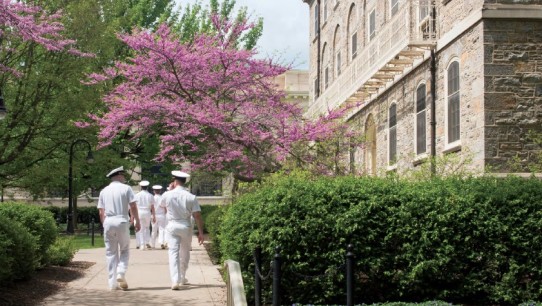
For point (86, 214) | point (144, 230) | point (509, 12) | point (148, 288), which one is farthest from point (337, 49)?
point (148, 288)

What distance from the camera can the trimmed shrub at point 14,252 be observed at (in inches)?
395

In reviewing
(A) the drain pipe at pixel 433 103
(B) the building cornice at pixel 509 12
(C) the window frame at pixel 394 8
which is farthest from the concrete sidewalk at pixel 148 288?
(C) the window frame at pixel 394 8

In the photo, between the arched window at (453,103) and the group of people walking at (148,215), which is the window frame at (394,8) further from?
the group of people walking at (148,215)

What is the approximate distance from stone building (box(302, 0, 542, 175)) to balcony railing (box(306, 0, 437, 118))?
0.03 m

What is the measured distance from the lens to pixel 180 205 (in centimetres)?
1203

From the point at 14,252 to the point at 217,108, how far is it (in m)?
10.1

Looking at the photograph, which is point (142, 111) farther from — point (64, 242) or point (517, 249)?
point (517, 249)

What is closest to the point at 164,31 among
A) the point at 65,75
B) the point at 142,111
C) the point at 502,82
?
the point at 142,111

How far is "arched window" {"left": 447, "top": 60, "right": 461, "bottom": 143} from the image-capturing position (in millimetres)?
18000

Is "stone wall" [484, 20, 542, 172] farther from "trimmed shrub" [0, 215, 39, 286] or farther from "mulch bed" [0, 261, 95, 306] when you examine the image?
"trimmed shrub" [0, 215, 39, 286]

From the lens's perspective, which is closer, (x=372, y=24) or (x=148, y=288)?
(x=148, y=288)

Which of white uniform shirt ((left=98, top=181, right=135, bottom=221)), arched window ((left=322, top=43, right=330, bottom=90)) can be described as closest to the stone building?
white uniform shirt ((left=98, top=181, right=135, bottom=221))

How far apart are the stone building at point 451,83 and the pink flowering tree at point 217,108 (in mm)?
2355

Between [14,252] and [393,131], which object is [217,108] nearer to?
[393,131]
